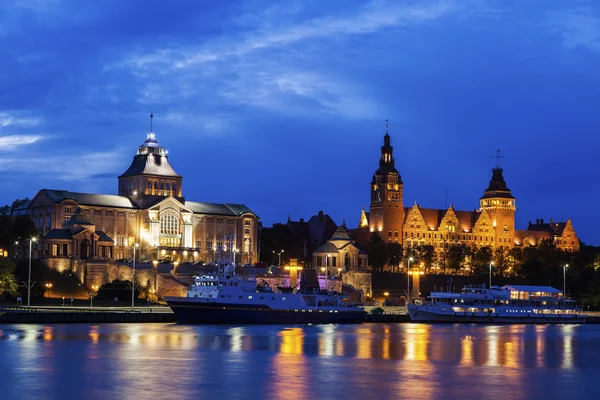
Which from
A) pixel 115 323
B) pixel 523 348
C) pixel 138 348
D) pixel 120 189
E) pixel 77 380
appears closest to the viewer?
pixel 77 380

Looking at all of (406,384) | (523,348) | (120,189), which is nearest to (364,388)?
(406,384)

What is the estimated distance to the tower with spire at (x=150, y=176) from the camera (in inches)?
7446

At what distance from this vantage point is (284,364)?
245 ft

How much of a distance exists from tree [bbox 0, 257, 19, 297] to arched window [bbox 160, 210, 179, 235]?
5297 centimetres

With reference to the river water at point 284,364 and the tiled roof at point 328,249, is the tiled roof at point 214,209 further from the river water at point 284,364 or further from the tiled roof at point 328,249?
the river water at point 284,364

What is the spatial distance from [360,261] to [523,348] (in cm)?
9810

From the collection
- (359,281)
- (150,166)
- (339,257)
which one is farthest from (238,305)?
(150,166)

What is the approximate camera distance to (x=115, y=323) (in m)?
117

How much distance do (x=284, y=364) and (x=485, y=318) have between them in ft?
232

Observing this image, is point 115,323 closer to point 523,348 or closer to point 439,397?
point 523,348

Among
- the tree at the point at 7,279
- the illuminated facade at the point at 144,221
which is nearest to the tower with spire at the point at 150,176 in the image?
the illuminated facade at the point at 144,221

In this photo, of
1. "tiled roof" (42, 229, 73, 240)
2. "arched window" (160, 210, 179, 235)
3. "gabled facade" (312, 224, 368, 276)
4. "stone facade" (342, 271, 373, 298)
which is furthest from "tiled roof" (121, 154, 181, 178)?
"stone facade" (342, 271, 373, 298)

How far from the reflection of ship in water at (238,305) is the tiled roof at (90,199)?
56.3 meters

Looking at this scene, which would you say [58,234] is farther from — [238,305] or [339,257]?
[339,257]
